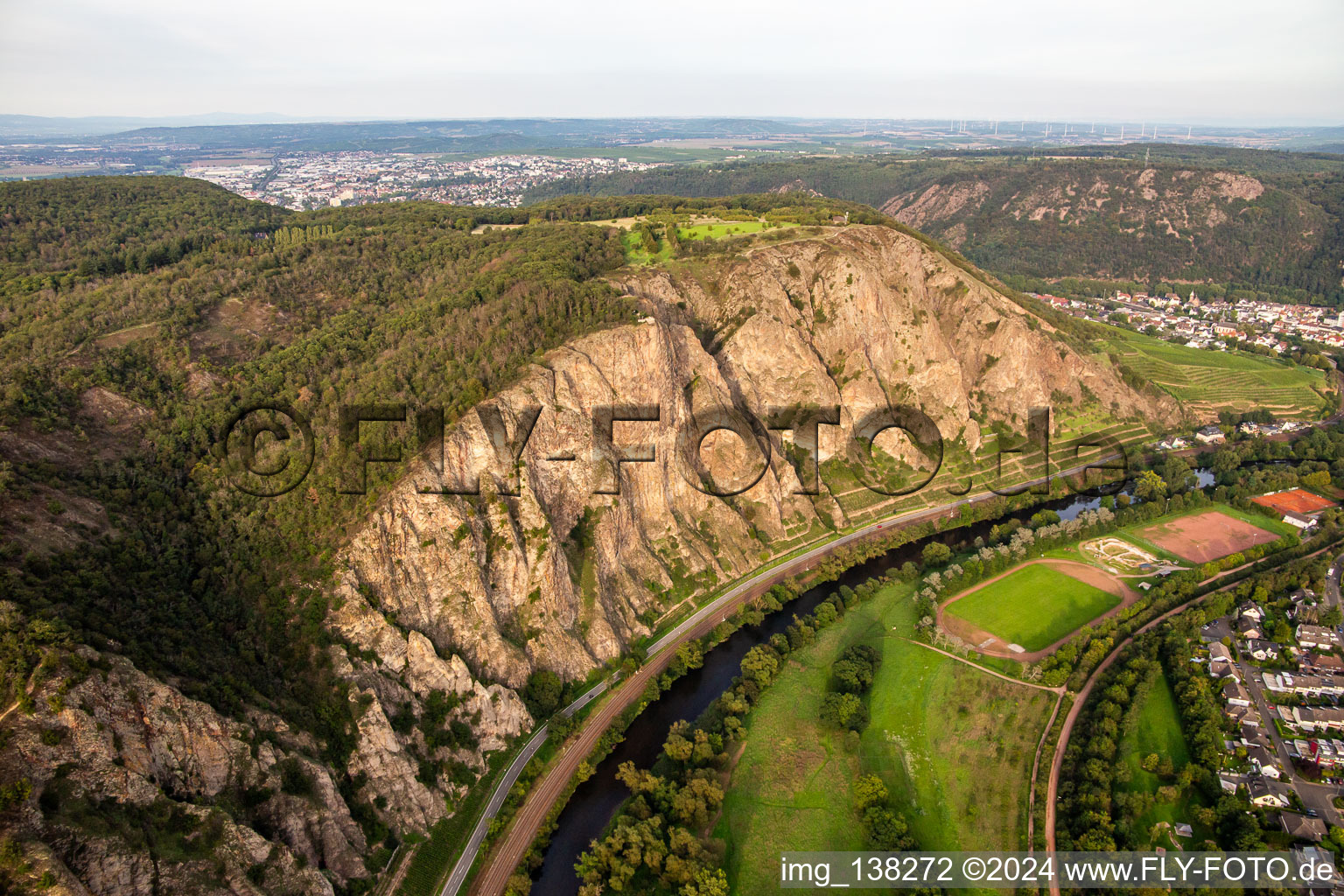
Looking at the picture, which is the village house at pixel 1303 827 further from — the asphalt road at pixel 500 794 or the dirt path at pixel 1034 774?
the asphalt road at pixel 500 794

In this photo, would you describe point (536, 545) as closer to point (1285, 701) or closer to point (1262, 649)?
point (1285, 701)

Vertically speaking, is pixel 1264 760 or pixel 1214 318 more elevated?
pixel 1214 318

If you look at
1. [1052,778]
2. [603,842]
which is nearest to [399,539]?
[603,842]

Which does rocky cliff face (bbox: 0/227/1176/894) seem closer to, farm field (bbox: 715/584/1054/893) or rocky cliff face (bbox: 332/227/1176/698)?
rocky cliff face (bbox: 332/227/1176/698)

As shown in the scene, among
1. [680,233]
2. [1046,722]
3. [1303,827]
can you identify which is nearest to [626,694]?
[1046,722]

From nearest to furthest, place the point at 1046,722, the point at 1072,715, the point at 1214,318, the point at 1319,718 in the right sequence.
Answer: the point at 1319,718, the point at 1046,722, the point at 1072,715, the point at 1214,318

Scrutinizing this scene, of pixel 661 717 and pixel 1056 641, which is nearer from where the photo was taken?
pixel 661 717
